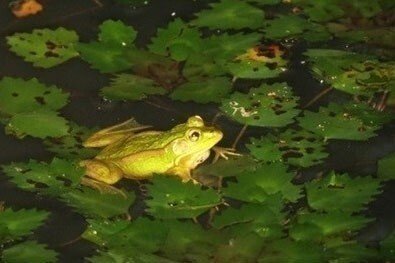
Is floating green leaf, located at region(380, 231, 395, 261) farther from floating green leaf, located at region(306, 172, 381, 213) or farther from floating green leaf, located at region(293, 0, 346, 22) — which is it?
floating green leaf, located at region(293, 0, 346, 22)

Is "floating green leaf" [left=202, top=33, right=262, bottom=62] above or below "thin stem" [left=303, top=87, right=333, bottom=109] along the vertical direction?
above

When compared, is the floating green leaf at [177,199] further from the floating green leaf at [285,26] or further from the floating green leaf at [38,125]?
the floating green leaf at [285,26]

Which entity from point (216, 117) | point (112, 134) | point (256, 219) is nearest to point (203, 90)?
point (216, 117)

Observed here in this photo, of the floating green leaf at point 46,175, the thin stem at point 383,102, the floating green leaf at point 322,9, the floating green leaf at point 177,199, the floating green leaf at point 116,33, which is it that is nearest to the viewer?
the floating green leaf at point 177,199

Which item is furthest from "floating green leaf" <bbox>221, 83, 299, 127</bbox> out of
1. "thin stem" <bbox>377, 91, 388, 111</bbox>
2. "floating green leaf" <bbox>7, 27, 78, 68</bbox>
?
"floating green leaf" <bbox>7, 27, 78, 68</bbox>

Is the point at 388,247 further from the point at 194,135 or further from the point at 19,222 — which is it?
the point at 19,222

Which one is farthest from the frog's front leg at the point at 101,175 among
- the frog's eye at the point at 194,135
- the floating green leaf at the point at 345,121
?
the floating green leaf at the point at 345,121
